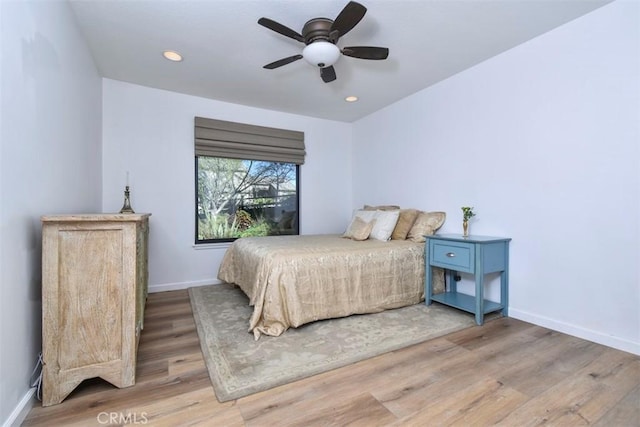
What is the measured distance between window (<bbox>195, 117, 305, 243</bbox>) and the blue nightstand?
6.91ft

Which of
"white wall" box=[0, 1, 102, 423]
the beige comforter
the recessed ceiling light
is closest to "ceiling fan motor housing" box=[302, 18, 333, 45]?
the recessed ceiling light

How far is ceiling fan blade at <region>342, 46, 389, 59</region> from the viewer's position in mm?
2068

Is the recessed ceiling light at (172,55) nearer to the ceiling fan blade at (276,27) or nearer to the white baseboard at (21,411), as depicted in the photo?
the ceiling fan blade at (276,27)

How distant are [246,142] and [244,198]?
0.76 metres

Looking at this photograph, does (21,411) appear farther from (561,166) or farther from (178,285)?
(561,166)

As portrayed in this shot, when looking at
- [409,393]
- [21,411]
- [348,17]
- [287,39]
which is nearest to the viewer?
[21,411]

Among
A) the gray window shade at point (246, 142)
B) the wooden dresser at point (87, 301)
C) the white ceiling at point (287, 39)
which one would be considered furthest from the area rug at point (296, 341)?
the white ceiling at point (287, 39)

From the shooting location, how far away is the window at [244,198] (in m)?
3.69

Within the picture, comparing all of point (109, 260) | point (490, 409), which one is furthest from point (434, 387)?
point (109, 260)

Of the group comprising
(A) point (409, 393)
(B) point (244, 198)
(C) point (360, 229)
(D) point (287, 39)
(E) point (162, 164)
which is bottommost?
(A) point (409, 393)

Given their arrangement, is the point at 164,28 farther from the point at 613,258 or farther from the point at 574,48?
the point at 613,258

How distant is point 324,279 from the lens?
2.37 meters

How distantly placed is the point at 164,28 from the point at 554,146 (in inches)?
127

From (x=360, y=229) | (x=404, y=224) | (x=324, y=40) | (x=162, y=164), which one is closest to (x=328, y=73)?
(x=324, y=40)
